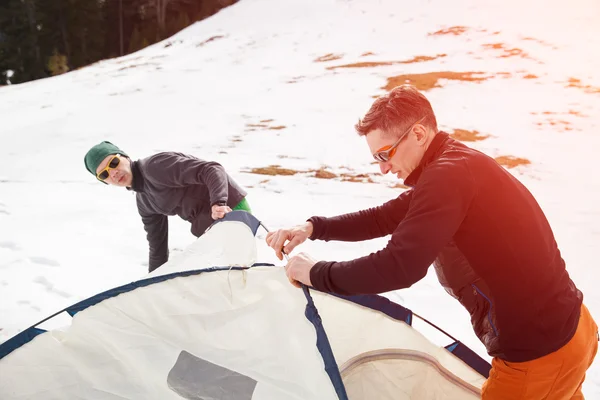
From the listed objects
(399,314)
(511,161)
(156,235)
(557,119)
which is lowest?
(511,161)

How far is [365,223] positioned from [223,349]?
0.75m

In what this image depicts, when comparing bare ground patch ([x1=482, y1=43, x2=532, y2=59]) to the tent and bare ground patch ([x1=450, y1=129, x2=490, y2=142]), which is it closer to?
bare ground patch ([x1=450, y1=129, x2=490, y2=142])

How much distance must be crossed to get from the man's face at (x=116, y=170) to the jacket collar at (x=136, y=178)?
0.02 m

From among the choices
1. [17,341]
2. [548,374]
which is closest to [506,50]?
[548,374]

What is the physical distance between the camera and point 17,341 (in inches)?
66.4

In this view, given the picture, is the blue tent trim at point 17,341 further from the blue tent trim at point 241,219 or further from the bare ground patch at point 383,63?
the bare ground patch at point 383,63

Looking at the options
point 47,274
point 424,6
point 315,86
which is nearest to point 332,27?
point 424,6

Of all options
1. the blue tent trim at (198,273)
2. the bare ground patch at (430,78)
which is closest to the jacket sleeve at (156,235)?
the blue tent trim at (198,273)

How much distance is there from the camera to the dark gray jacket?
2.68 meters

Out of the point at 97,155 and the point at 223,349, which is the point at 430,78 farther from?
the point at 223,349

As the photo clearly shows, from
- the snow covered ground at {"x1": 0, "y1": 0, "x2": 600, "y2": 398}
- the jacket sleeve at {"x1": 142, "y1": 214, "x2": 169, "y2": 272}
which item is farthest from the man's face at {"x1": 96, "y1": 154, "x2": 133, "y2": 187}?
the snow covered ground at {"x1": 0, "y1": 0, "x2": 600, "y2": 398}

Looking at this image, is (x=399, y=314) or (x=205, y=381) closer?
(x=205, y=381)

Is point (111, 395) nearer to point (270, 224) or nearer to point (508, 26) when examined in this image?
point (270, 224)

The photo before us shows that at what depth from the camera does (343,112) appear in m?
8.79
